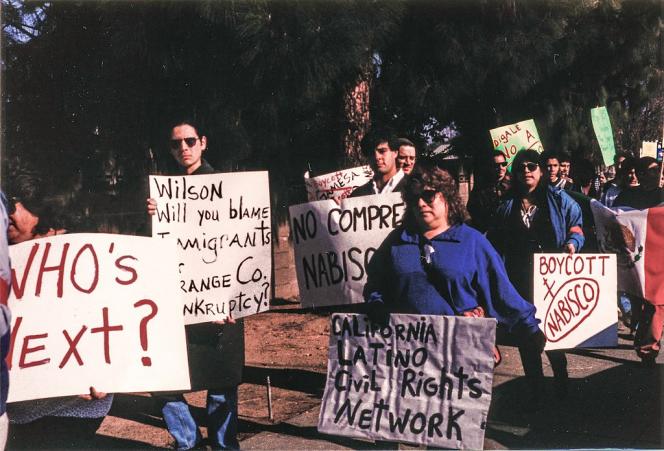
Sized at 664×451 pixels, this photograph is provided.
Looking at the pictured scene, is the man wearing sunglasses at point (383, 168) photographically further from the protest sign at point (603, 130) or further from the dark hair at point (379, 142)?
the protest sign at point (603, 130)

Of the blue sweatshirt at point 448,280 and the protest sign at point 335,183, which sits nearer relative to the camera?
the blue sweatshirt at point 448,280

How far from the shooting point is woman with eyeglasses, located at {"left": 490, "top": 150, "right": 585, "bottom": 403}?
5.90m

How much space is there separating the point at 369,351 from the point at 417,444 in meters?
0.48

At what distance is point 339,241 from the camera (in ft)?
16.3

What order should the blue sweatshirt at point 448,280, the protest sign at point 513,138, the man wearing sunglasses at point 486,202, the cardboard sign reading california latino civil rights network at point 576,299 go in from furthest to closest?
the protest sign at point 513,138 → the man wearing sunglasses at point 486,202 → the cardboard sign reading california latino civil rights network at point 576,299 → the blue sweatshirt at point 448,280

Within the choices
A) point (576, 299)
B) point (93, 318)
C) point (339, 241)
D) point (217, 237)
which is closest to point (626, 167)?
point (576, 299)

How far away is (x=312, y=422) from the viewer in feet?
18.8

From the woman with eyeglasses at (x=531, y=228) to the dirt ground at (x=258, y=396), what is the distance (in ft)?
5.62

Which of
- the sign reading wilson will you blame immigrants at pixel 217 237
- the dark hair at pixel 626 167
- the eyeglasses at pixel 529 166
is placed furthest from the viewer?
the dark hair at pixel 626 167

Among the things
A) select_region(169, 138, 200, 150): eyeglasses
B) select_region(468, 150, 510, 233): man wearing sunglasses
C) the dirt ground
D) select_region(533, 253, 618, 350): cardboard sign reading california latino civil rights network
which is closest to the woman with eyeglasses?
select_region(468, 150, 510, 233): man wearing sunglasses

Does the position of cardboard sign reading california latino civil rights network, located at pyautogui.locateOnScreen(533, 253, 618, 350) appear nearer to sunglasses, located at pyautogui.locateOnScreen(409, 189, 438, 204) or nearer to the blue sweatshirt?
the blue sweatshirt

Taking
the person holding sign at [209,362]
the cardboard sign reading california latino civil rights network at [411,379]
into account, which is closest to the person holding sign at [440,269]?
the cardboard sign reading california latino civil rights network at [411,379]

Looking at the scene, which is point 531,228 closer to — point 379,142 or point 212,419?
point 379,142

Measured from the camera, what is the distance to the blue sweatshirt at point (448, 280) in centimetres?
403
